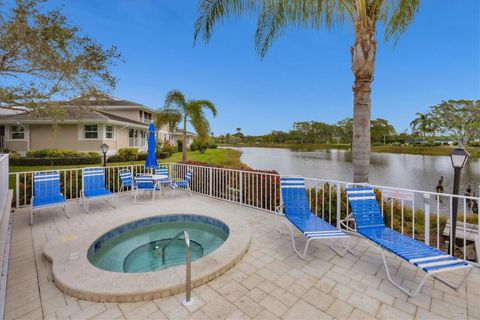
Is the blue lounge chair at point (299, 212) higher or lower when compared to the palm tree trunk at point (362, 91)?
lower

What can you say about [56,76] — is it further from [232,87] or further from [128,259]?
[232,87]

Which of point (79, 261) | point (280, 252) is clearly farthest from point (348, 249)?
point (79, 261)

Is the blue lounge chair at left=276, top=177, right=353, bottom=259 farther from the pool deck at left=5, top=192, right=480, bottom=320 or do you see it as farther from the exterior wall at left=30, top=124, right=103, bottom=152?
the exterior wall at left=30, top=124, right=103, bottom=152

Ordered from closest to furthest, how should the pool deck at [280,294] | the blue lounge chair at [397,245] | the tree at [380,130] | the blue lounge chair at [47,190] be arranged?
the pool deck at [280,294], the blue lounge chair at [397,245], the blue lounge chair at [47,190], the tree at [380,130]

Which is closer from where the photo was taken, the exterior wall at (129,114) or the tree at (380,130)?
the exterior wall at (129,114)

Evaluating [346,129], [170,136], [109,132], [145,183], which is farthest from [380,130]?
[145,183]

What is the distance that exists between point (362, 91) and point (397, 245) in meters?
3.15

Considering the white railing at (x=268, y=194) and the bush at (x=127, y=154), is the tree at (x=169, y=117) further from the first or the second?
the bush at (x=127, y=154)

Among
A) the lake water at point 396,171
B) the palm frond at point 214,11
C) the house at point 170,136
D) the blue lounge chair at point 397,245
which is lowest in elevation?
the lake water at point 396,171

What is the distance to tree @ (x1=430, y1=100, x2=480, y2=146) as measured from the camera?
3036 cm

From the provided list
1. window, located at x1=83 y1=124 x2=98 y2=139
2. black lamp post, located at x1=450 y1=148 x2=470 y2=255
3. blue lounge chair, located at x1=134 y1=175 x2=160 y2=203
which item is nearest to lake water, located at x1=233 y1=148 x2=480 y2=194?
black lamp post, located at x1=450 y1=148 x2=470 y2=255

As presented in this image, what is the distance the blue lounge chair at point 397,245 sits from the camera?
94.1 inches

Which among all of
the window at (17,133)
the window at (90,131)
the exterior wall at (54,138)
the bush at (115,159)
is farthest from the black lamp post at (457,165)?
the window at (17,133)

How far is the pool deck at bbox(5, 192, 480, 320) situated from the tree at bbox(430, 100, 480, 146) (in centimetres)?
3824
